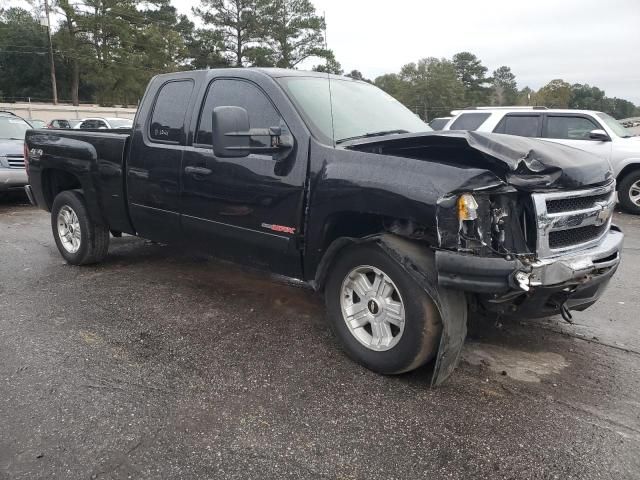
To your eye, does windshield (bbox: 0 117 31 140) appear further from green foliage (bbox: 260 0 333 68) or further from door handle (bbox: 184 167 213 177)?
green foliage (bbox: 260 0 333 68)

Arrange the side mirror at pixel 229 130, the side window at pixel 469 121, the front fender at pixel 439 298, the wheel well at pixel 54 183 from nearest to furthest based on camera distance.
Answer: the front fender at pixel 439 298
the side mirror at pixel 229 130
the wheel well at pixel 54 183
the side window at pixel 469 121

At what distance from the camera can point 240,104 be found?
4.17 m

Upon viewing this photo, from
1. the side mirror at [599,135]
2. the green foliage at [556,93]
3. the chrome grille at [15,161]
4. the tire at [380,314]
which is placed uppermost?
the green foliage at [556,93]

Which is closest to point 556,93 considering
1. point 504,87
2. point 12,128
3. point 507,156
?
point 504,87

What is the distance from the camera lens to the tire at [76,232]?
5.63 metres

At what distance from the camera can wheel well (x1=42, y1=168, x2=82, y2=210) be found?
19.9 ft

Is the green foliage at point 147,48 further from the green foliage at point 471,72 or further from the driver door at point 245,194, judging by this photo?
the driver door at point 245,194

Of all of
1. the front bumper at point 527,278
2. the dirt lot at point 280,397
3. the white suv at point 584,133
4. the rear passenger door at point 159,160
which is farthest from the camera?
the white suv at point 584,133

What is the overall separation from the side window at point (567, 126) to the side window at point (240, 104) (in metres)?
7.29

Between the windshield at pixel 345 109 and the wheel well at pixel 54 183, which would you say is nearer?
the windshield at pixel 345 109

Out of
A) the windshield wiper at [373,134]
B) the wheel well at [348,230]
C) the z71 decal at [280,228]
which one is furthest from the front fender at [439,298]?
the windshield wiper at [373,134]

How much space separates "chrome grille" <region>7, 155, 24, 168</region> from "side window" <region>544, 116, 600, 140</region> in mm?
9803

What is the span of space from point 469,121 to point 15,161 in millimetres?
8604

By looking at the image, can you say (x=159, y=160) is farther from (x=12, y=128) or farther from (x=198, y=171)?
(x=12, y=128)
